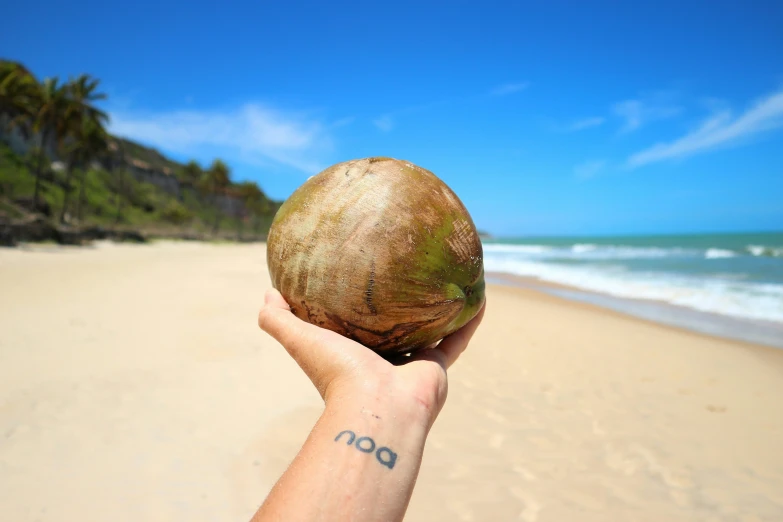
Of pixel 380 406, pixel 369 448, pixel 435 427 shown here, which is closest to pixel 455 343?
pixel 380 406

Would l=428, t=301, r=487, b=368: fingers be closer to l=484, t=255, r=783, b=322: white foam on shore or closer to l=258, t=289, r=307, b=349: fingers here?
l=258, t=289, r=307, b=349: fingers

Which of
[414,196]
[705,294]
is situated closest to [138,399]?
[414,196]

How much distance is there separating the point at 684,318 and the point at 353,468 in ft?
32.3

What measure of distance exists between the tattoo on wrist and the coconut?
1.64 ft

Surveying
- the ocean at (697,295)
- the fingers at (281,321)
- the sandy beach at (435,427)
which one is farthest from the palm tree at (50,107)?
the fingers at (281,321)

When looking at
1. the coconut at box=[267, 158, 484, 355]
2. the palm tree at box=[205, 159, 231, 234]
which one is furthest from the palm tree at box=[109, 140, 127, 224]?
the coconut at box=[267, 158, 484, 355]

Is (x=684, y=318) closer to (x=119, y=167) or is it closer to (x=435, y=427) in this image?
(x=435, y=427)

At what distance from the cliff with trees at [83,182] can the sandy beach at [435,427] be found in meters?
15.8

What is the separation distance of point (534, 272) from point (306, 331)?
17747 millimetres

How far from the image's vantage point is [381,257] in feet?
4.95

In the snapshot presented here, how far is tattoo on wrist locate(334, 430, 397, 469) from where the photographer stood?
1100 millimetres

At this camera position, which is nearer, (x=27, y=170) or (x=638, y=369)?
(x=638, y=369)

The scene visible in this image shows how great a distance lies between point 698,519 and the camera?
2.86 m

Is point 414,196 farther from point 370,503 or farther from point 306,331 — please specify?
point 370,503
